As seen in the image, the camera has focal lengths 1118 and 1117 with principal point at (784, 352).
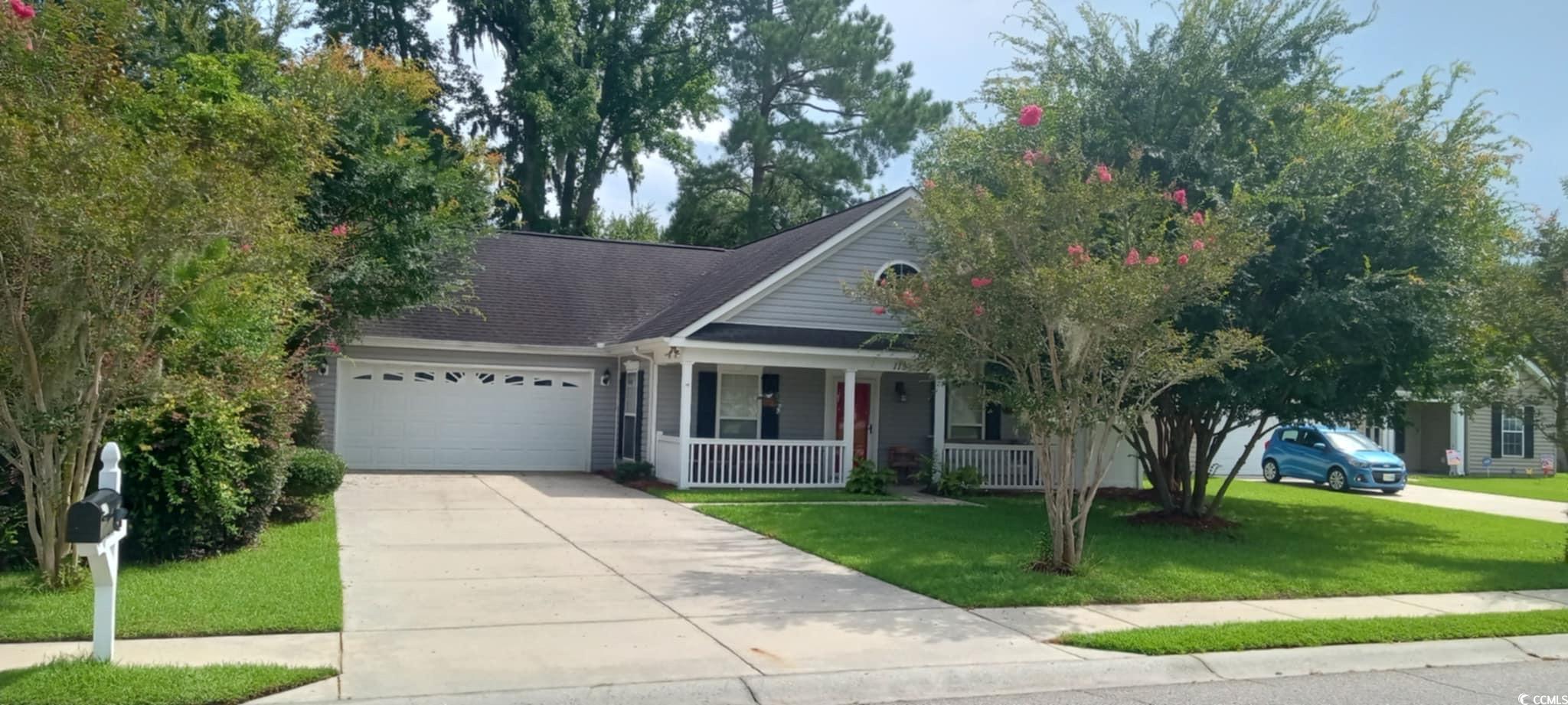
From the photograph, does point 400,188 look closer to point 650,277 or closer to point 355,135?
point 355,135

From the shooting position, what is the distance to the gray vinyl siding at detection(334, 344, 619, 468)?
1994 centimetres

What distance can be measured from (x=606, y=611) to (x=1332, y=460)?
21.4 metres

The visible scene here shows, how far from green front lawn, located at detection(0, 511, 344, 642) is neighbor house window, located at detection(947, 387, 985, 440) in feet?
43.0

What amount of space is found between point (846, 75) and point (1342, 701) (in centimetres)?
3577

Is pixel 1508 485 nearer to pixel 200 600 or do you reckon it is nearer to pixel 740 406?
pixel 740 406

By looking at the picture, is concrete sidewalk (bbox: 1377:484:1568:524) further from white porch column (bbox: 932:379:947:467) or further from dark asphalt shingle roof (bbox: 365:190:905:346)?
dark asphalt shingle roof (bbox: 365:190:905:346)

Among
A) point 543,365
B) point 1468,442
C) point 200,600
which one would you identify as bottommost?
point 200,600

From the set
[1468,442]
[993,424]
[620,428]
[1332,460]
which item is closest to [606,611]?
[620,428]

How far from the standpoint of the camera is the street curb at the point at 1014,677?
651cm

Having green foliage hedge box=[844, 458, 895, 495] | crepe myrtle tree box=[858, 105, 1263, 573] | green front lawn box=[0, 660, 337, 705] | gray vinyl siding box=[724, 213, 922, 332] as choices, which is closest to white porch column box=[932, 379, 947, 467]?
green foliage hedge box=[844, 458, 895, 495]

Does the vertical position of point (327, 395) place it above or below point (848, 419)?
above

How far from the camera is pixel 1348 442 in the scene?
25.7 metres

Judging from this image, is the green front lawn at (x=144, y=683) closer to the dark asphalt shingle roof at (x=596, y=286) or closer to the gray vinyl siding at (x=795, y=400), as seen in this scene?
the dark asphalt shingle roof at (x=596, y=286)

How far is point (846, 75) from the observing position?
4062cm
